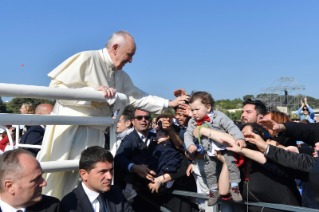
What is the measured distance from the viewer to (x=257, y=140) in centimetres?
389

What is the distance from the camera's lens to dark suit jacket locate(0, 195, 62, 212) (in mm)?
2891

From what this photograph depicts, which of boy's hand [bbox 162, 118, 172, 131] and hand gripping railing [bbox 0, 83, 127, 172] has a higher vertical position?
hand gripping railing [bbox 0, 83, 127, 172]

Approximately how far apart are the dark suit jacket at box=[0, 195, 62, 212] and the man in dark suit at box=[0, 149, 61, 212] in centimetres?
6

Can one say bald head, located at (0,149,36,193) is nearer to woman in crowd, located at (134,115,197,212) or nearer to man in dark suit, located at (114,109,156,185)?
man in dark suit, located at (114,109,156,185)

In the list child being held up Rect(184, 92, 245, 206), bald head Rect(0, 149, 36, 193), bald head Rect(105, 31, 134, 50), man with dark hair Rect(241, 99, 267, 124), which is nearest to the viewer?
bald head Rect(0, 149, 36, 193)

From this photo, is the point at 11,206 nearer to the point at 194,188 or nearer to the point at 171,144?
the point at 171,144

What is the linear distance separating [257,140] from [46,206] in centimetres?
211

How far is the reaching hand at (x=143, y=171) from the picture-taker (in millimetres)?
4676

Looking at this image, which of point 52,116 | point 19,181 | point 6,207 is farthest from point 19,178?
point 52,116

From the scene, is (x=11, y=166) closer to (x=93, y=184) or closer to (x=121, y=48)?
(x=93, y=184)

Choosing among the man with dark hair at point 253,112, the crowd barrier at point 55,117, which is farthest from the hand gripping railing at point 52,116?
the man with dark hair at point 253,112

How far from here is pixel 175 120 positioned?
5684 millimetres

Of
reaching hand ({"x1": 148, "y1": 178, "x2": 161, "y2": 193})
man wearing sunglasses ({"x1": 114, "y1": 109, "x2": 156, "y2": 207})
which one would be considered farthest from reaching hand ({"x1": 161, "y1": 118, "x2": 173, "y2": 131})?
reaching hand ({"x1": 148, "y1": 178, "x2": 161, "y2": 193})

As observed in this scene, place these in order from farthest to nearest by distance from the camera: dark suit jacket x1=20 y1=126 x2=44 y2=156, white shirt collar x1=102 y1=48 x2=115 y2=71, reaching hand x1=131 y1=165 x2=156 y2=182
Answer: dark suit jacket x1=20 y1=126 x2=44 y2=156, reaching hand x1=131 y1=165 x2=156 y2=182, white shirt collar x1=102 y1=48 x2=115 y2=71
